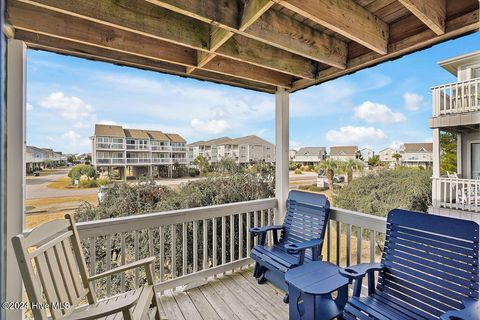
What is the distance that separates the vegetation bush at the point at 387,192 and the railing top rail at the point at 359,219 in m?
0.12

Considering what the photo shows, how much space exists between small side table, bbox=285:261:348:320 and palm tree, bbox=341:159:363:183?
1080mm

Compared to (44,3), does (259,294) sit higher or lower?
lower

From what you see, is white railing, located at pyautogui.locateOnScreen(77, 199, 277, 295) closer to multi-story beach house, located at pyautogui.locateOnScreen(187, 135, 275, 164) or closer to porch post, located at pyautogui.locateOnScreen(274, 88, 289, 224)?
porch post, located at pyautogui.locateOnScreen(274, 88, 289, 224)

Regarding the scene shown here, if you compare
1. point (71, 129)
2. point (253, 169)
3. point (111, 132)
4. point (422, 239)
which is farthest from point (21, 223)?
point (422, 239)

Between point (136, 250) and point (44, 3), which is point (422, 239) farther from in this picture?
point (44, 3)

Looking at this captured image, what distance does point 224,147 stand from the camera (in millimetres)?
3436

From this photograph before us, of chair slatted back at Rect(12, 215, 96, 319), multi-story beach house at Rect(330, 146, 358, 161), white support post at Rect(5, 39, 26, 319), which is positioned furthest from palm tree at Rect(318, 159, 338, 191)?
white support post at Rect(5, 39, 26, 319)

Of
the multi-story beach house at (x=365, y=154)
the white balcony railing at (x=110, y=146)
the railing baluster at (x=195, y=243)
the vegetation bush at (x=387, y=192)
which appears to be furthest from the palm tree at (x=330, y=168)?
the white balcony railing at (x=110, y=146)

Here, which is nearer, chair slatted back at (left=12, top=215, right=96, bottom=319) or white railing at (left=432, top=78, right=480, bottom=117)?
chair slatted back at (left=12, top=215, right=96, bottom=319)

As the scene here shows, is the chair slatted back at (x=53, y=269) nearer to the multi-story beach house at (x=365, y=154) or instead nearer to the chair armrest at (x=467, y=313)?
the chair armrest at (x=467, y=313)

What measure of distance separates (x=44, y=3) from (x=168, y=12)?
2.73 feet

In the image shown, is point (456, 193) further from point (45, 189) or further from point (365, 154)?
point (45, 189)

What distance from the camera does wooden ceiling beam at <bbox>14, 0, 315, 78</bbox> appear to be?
1.74m

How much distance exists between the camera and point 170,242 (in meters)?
3.33
